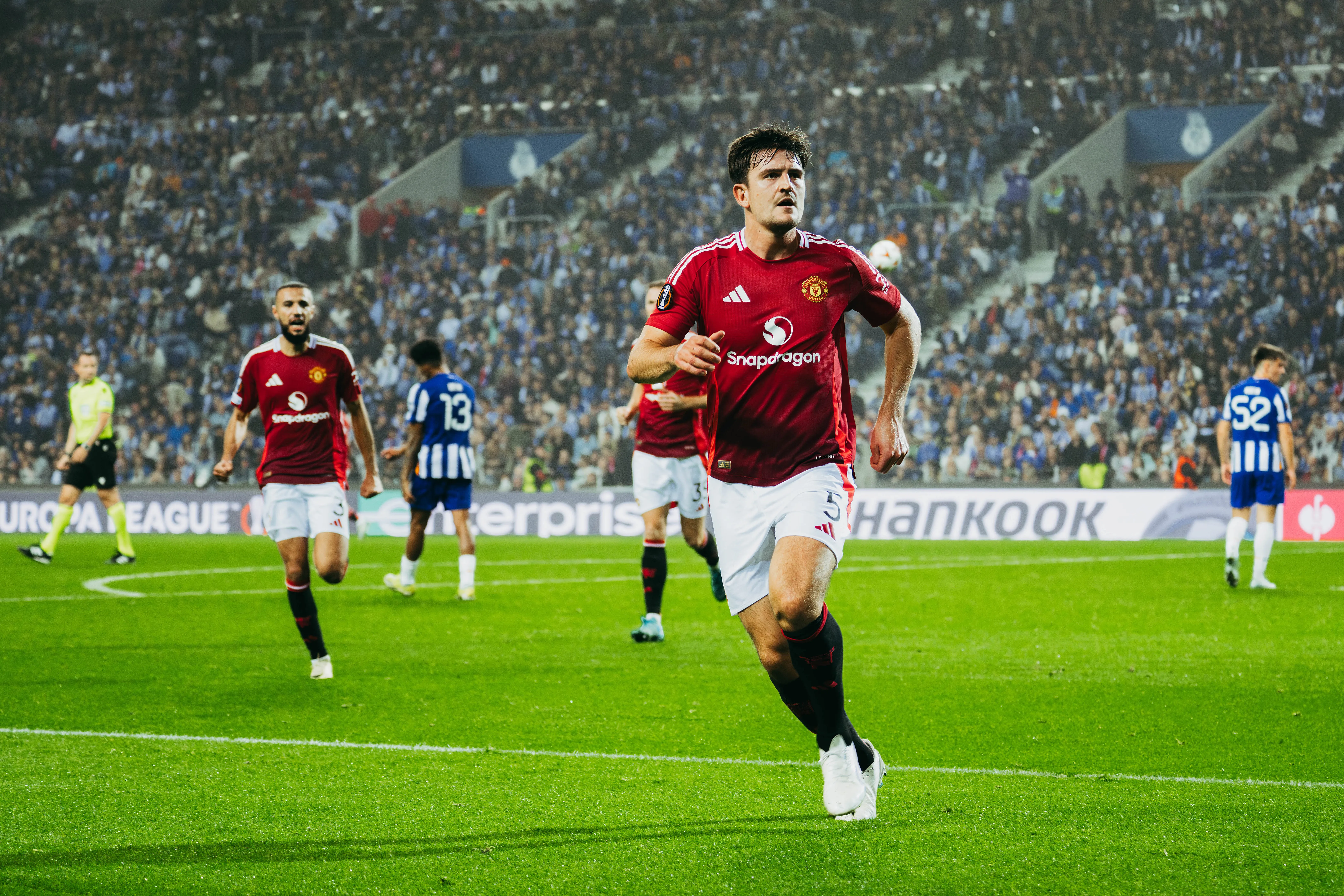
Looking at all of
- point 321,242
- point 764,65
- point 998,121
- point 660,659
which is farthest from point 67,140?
point 660,659

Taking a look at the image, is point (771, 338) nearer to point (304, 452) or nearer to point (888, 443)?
point (888, 443)

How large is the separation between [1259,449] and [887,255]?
4.28 m

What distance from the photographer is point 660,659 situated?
9133 mm

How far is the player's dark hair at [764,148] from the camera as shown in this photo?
16.1 feet

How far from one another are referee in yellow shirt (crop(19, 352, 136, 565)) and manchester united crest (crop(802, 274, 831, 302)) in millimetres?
12736

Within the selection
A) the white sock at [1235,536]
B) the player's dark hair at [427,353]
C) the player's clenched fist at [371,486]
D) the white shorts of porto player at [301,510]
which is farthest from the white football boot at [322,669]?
the white sock at [1235,536]

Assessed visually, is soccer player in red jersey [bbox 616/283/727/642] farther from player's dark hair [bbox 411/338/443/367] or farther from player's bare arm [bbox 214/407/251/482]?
player's dark hair [bbox 411/338/443/367]

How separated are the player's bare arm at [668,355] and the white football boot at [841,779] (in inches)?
52.9

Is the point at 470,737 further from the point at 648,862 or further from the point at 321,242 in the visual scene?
the point at 321,242

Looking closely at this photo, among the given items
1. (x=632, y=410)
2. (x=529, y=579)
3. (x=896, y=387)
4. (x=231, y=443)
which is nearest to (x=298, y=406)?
(x=231, y=443)

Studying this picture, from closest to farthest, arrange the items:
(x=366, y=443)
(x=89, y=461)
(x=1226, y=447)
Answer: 1. (x=366, y=443)
2. (x=1226, y=447)
3. (x=89, y=461)

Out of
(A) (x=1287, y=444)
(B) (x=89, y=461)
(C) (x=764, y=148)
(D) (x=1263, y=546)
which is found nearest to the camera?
(C) (x=764, y=148)

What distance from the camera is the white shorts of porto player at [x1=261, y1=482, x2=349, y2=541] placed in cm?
823

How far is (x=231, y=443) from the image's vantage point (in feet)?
27.8
